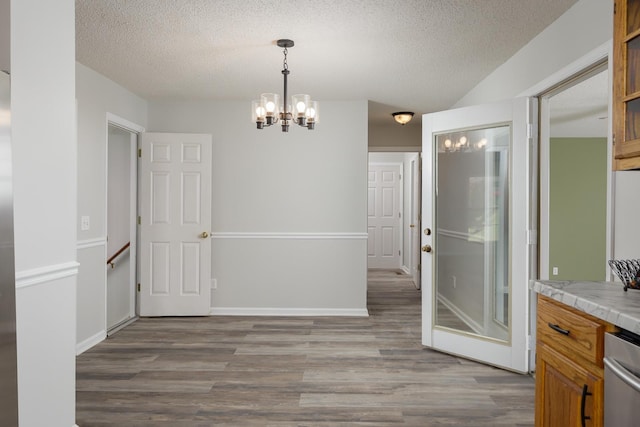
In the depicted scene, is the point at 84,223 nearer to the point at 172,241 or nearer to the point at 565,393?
the point at 172,241

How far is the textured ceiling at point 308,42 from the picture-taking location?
2.99 metres

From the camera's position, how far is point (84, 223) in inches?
169

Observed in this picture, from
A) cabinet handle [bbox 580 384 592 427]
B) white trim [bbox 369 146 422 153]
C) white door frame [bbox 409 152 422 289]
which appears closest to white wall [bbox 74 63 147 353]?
cabinet handle [bbox 580 384 592 427]

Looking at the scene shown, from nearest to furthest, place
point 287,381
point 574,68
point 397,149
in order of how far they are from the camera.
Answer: point 574,68 < point 287,381 < point 397,149

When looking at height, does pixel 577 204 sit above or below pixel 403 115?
below

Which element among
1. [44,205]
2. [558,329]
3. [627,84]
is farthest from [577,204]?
[44,205]

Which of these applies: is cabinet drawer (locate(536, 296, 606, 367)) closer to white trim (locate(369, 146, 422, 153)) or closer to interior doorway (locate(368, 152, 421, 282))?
white trim (locate(369, 146, 422, 153))

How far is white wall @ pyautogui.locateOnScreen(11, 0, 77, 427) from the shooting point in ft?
6.74

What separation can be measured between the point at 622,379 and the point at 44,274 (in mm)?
2271

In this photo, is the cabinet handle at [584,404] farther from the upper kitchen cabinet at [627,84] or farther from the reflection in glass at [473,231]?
the reflection in glass at [473,231]

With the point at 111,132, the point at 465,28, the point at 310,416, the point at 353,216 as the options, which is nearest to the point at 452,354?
the point at 310,416

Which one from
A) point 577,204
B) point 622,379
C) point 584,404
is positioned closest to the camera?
point 622,379

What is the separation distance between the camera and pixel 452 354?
4.01 metres

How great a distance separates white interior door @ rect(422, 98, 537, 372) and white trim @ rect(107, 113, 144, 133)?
299 cm
